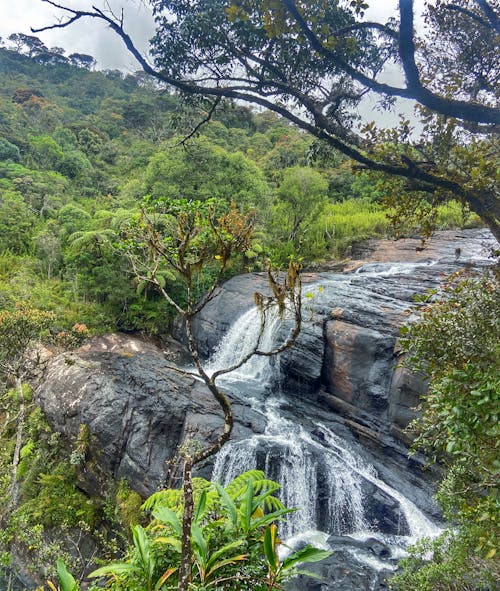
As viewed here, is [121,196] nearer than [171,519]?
No

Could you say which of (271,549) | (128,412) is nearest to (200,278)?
(271,549)

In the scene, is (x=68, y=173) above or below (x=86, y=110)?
below

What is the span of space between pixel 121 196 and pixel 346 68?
20.9 metres

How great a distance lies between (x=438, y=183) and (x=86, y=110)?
169ft

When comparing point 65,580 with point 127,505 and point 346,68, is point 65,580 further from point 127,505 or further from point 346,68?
point 127,505

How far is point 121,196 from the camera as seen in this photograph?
73.2ft

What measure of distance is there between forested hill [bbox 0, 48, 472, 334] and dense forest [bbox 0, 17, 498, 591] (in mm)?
92

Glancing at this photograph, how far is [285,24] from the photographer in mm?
3924

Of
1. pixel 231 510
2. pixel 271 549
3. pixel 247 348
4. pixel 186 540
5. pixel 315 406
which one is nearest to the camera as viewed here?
pixel 186 540

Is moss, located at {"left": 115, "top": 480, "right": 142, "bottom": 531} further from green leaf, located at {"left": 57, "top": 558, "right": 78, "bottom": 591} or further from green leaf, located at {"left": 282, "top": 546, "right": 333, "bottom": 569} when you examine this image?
green leaf, located at {"left": 282, "top": 546, "right": 333, "bottom": 569}

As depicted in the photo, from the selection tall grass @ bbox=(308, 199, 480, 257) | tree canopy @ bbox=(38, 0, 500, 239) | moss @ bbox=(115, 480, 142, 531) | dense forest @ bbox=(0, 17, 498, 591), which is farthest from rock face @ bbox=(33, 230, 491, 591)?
tall grass @ bbox=(308, 199, 480, 257)

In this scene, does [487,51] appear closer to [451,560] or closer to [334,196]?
[451,560]

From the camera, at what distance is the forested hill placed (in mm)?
14008

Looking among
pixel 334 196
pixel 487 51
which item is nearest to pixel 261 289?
pixel 487 51
